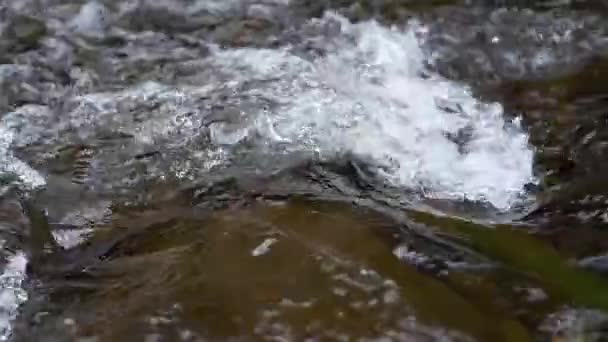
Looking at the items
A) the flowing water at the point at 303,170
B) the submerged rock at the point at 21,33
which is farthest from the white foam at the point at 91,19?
the submerged rock at the point at 21,33

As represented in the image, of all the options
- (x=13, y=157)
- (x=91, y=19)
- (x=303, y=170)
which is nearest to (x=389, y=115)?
(x=303, y=170)

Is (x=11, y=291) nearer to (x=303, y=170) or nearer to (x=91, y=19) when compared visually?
(x=303, y=170)

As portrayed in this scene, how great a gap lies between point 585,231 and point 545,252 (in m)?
0.16

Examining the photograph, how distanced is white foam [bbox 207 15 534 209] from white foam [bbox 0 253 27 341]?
100cm

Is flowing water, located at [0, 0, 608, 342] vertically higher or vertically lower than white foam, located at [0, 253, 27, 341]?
higher

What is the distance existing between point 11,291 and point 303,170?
41.0 inches

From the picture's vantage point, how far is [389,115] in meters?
3.18

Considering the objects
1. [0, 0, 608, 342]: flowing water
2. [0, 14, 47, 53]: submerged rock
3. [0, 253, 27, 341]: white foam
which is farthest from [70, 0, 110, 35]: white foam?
[0, 253, 27, 341]: white foam

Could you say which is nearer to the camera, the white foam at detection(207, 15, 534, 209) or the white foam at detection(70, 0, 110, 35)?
the white foam at detection(207, 15, 534, 209)

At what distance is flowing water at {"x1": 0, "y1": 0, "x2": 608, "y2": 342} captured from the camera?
2328 millimetres

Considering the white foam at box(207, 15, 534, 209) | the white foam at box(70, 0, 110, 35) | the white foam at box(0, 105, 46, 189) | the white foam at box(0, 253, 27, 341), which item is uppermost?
the white foam at box(70, 0, 110, 35)

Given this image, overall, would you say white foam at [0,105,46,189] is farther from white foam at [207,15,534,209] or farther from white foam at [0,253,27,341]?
white foam at [207,15,534,209]

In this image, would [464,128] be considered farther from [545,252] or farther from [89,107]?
[89,107]

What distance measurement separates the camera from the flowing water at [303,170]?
233cm
